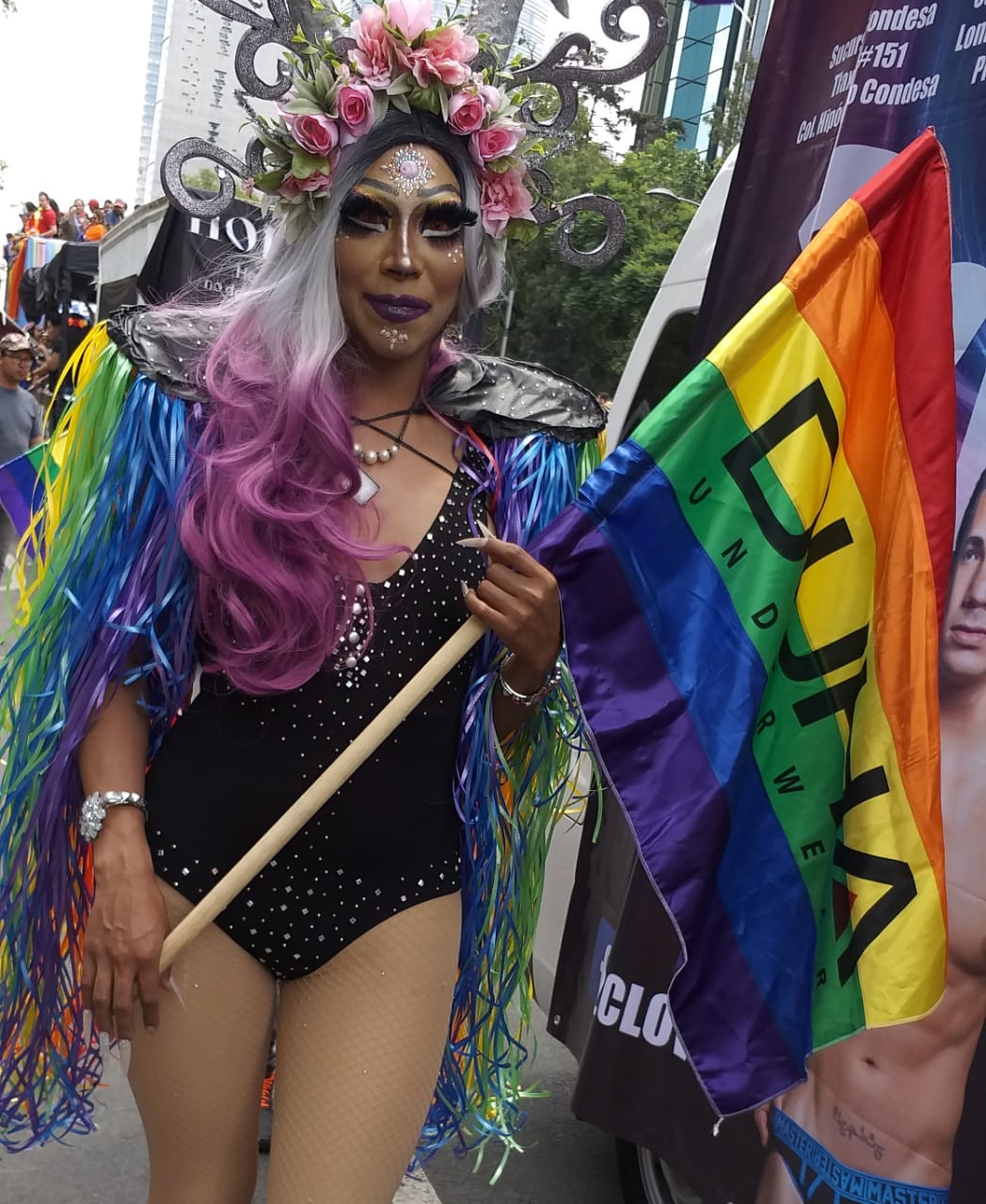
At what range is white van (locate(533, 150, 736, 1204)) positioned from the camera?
9.80 ft

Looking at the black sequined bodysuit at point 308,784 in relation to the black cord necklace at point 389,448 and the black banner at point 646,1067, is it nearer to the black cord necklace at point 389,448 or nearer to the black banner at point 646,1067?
the black cord necklace at point 389,448

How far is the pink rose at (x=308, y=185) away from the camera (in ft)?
6.67

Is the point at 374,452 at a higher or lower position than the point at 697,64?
lower

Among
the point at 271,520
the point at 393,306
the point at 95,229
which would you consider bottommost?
the point at 95,229

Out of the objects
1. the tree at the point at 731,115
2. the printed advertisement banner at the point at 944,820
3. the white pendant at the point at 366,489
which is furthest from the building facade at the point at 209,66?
the tree at the point at 731,115

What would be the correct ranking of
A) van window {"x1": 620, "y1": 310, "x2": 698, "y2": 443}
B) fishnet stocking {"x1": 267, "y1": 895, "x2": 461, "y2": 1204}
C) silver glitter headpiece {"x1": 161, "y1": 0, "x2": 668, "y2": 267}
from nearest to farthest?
fishnet stocking {"x1": 267, "y1": 895, "x2": 461, "y2": 1204} → silver glitter headpiece {"x1": 161, "y1": 0, "x2": 668, "y2": 267} → van window {"x1": 620, "y1": 310, "x2": 698, "y2": 443}

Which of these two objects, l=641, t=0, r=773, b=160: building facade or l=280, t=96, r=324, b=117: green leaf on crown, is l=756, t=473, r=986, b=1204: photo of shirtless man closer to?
l=280, t=96, r=324, b=117: green leaf on crown

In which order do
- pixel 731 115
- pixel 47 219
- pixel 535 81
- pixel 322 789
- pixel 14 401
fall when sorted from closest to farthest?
1. pixel 322 789
2. pixel 535 81
3. pixel 14 401
4. pixel 47 219
5. pixel 731 115

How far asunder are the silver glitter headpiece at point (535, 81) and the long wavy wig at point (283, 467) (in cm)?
21

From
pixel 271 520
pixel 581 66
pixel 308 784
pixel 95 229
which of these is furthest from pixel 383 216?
pixel 95 229

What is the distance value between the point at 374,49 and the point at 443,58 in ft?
0.37

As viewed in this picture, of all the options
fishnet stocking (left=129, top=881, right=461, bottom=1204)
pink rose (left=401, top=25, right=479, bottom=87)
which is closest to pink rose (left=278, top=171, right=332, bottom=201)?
pink rose (left=401, top=25, right=479, bottom=87)

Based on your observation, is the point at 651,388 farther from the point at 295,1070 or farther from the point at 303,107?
the point at 295,1070

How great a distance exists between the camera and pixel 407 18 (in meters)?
2.14
